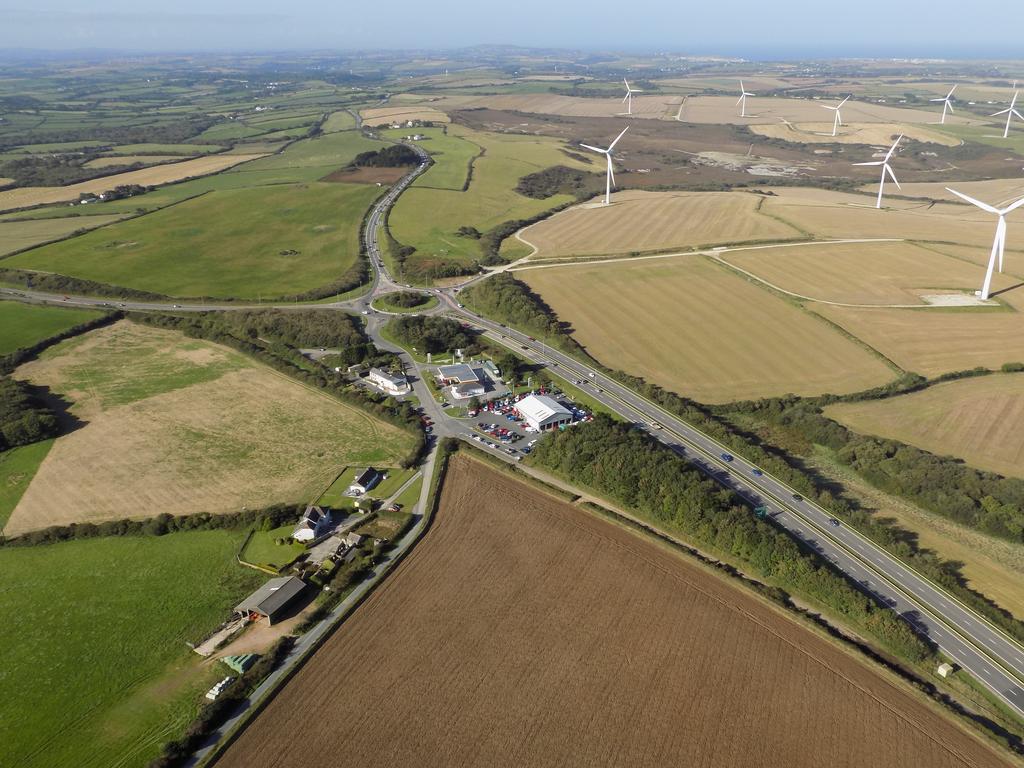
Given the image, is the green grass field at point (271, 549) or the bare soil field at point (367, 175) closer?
the green grass field at point (271, 549)

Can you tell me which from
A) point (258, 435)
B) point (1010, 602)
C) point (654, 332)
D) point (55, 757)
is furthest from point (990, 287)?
point (55, 757)

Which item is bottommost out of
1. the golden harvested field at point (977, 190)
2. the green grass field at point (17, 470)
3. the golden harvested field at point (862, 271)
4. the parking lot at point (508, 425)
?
the green grass field at point (17, 470)

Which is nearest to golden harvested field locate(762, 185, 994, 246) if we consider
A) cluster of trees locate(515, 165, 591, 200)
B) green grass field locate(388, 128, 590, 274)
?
cluster of trees locate(515, 165, 591, 200)

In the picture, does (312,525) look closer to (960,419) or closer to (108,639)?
(108,639)

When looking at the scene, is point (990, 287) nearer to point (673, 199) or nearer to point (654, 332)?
point (654, 332)

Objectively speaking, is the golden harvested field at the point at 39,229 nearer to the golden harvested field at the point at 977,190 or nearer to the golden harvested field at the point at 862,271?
the golden harvested field at the point at 862,271

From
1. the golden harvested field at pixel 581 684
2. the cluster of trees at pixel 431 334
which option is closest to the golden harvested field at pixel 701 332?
the cluster of trees at pixel 431 334
